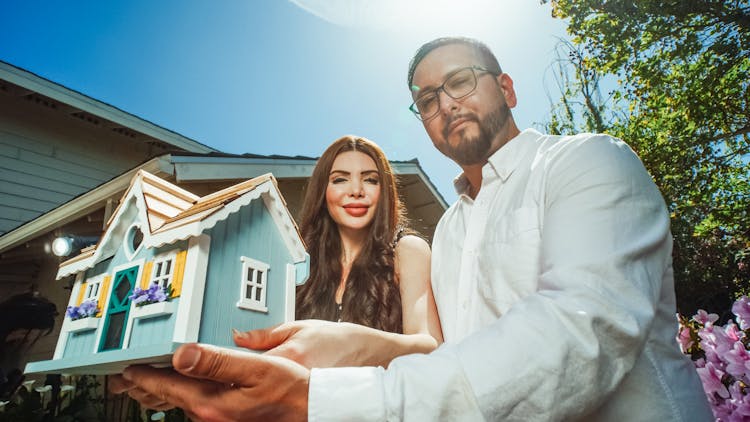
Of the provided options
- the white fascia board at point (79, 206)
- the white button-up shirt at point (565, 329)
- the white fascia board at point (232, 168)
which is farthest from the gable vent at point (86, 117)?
the white button-up shirt at point (565, 329)

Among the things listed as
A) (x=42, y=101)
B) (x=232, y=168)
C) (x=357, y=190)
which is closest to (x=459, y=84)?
(x=357, y=190)

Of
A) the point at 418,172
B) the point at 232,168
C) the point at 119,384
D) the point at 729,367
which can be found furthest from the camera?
the point at 418,172

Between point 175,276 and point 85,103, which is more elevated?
point 85,103

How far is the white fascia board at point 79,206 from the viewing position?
4.85m

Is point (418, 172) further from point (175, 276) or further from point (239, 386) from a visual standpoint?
point (239, 386)

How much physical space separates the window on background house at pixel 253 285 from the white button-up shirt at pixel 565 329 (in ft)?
1.80

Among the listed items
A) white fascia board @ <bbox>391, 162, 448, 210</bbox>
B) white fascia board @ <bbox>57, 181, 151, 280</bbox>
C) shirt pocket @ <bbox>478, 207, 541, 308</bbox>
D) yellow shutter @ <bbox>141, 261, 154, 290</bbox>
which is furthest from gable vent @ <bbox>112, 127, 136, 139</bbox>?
shirt pocket @ <bbox>478, 207, 541, 308</bbox>

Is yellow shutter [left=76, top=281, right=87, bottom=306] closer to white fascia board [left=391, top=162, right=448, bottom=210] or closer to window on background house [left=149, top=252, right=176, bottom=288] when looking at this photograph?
window on background house [left=149, top=252, right=176, bottom=288]

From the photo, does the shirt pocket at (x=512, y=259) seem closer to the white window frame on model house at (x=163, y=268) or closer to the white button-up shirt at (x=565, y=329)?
the white button-up shirt at (x=565, y=329)

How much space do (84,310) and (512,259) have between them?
62.2 inches

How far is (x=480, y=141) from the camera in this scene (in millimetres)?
1937

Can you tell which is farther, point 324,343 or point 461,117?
point 461,117

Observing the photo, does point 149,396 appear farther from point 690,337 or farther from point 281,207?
point 690,337

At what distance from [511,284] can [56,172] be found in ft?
41.2
